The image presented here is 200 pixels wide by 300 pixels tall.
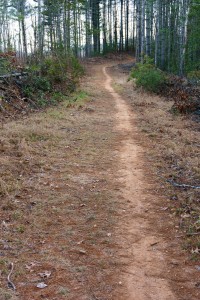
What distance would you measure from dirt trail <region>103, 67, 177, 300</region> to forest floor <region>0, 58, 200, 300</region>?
11 mm

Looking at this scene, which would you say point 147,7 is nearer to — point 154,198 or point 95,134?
point 95,134

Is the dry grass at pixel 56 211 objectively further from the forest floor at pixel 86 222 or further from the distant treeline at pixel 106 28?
the distant treeline at pixel 106 28

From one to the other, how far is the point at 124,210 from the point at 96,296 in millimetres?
2057

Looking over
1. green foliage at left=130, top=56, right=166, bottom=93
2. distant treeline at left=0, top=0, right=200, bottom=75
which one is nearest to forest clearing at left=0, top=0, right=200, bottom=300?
green foliage at left=130, top=56, right=166, bottom=93

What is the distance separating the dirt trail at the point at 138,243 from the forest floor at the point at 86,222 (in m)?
0.01

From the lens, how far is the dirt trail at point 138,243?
369 cm

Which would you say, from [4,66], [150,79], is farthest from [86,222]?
[150,79]

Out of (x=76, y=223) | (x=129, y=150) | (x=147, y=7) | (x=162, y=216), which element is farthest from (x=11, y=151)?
(x=147, y=7)

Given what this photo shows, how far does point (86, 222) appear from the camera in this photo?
17.1ft

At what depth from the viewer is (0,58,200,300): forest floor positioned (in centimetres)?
380

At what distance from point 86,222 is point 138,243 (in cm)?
96

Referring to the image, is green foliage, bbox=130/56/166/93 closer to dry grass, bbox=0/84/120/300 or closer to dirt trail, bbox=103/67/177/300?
dry grass, bbox=0/84/120/300

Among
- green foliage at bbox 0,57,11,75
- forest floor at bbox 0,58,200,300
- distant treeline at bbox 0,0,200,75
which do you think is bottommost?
forest floor at bbox 0,58,200,300

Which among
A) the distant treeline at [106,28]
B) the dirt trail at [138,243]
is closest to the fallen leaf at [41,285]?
the dirt trail at [138,243]
